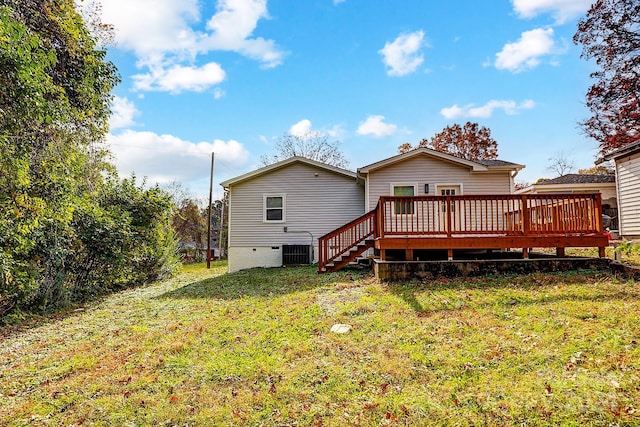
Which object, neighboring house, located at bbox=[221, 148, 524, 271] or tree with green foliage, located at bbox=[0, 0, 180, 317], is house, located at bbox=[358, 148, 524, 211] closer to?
neighboring house, located at bbox=[221, 148, 524, 271]

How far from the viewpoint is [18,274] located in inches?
282

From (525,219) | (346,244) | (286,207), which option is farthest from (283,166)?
(525,219)

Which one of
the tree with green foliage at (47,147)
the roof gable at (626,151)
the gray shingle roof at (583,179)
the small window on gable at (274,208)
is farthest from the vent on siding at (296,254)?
the gray shingle roof at (583,179)

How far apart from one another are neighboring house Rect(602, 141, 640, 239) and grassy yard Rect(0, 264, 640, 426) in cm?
668

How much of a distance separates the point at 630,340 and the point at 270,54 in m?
12.4

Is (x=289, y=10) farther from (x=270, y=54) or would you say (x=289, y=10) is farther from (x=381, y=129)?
(x=381, y=129)

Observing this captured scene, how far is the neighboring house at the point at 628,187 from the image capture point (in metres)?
11.4

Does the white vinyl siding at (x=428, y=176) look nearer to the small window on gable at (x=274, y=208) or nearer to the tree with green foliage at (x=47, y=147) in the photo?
the small window on gable at (x=274, y=208)

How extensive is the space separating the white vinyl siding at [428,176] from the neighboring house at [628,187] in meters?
3.72

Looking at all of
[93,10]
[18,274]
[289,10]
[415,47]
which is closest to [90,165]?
[93,10]

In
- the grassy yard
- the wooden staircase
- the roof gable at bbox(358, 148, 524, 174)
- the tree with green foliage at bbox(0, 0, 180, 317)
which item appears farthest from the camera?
the roof gable at bbox(358, 148, 524, 174)

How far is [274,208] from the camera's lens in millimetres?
14430

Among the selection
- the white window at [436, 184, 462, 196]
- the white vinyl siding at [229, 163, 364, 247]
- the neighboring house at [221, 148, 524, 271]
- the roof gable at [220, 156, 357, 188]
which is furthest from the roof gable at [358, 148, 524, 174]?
the white vinyl siding at [229, 163, 364, 247]

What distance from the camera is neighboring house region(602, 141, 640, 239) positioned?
447 inches
